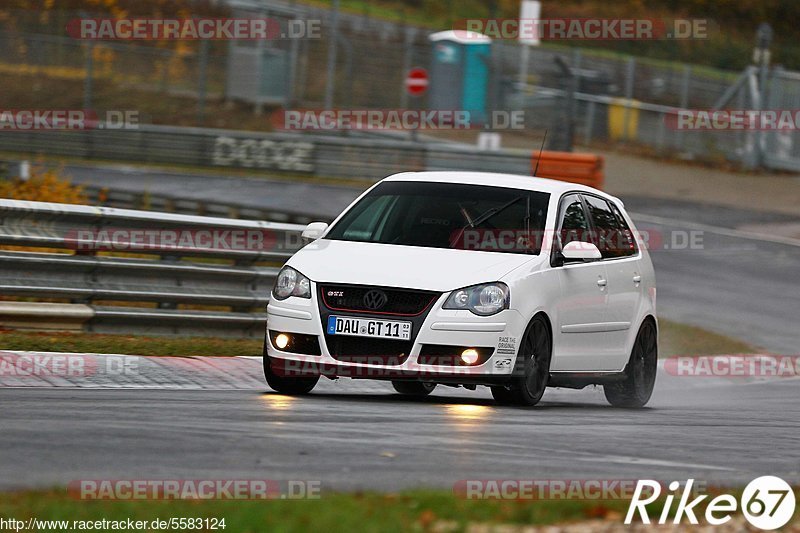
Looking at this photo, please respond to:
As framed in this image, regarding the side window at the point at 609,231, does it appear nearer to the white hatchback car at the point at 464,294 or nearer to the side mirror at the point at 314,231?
the white hatchback car at the point at 464,294

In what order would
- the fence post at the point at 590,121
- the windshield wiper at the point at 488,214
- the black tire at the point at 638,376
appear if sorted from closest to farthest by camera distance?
the windshield wiper at the point at 488,214 → the black tire at the point at 638,376 → the fence post at the point at 590,121

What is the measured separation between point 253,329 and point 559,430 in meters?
5.55

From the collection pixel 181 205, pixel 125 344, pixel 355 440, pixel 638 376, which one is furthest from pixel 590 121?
pixel 355 440

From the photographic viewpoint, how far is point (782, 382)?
49.1 feet

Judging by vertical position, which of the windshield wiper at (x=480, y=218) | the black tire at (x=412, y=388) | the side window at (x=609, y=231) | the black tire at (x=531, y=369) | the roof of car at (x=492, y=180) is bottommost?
the black tire at (x=412, y=388)

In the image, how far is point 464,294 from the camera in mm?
9594

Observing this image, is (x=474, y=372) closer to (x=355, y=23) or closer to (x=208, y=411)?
(x=208, y=411)

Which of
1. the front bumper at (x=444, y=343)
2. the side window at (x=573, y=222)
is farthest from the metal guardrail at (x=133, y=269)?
the side window at (x=573, y=222)

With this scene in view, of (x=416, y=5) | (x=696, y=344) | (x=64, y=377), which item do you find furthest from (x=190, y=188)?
(x=416, y=5)

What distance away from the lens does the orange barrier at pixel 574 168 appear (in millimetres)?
27798

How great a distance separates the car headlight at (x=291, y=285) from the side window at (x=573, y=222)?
1947 millimetres

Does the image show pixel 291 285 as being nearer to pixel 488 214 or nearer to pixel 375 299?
pixel 375 299

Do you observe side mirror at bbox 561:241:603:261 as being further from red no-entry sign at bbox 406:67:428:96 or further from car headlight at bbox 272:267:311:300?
red no-entry sign at bbox 406:67:428:96

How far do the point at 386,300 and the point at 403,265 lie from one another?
0.34 meters
